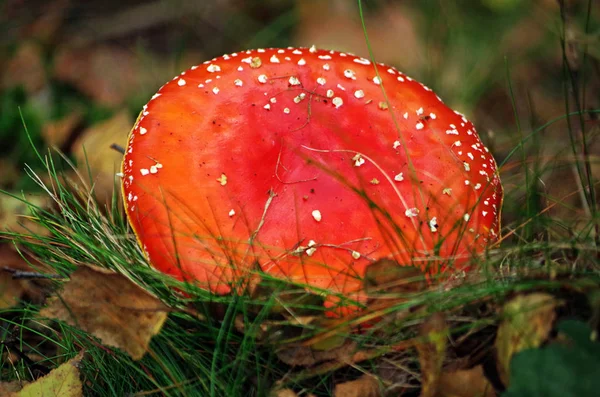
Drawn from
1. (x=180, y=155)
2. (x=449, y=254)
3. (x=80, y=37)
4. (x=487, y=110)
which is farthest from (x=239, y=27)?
(x=449, y=254)

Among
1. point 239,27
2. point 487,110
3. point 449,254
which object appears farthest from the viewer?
point 239,27

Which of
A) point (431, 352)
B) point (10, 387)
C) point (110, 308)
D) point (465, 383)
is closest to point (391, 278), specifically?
point (431, 352)

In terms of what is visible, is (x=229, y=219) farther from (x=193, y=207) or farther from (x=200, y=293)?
(x=200, y=293)

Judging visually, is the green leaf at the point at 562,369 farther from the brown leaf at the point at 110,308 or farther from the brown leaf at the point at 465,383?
the brown leaf at the point at 110,308

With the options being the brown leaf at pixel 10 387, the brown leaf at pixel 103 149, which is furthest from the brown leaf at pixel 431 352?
the brown leaf at pixel 103 149

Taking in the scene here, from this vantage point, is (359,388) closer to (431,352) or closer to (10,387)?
(431,352)
